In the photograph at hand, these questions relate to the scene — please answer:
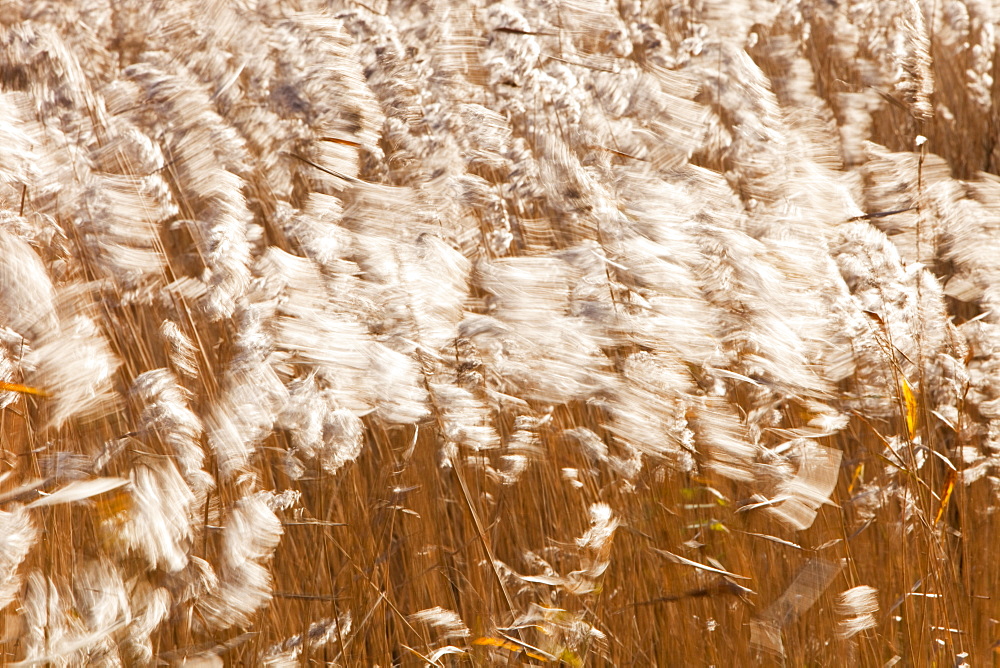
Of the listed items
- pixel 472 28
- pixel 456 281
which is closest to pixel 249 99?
pixel 472 28

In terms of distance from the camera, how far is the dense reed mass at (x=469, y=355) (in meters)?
1.05

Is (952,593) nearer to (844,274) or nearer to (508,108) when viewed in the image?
(844,274)

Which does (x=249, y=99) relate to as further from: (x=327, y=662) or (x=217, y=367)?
(x=327, y=662)

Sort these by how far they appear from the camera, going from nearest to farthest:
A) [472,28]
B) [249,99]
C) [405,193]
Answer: [405,193] < [472,28] < [249,99]

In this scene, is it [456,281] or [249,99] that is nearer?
[456,281]

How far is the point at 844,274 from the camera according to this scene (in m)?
1.24

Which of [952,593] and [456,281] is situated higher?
[456,281]

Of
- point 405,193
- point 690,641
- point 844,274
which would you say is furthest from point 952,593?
point 405,193

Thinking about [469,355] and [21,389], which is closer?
[21,389]

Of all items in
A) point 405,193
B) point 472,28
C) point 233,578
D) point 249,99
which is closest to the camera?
point 233,578

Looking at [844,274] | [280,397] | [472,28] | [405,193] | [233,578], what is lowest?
[233,578]

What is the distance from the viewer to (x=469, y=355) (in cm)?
121

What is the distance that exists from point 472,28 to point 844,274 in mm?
702

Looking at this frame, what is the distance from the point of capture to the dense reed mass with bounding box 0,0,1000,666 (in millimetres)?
1053
